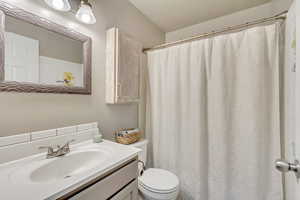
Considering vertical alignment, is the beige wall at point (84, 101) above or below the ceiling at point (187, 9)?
below

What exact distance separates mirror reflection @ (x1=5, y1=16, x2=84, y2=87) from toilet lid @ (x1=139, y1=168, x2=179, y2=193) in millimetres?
1071

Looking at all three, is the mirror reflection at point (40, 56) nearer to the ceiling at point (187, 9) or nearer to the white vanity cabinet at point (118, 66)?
the white vanity cabinet at point (118, 66)

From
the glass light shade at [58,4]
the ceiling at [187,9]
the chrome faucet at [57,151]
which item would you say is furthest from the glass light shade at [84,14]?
the chrome faucet at [57,151]

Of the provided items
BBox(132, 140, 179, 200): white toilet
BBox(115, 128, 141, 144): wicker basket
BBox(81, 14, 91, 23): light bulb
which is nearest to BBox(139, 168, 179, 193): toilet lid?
BBox(132, 140, 179, 200): white toilet

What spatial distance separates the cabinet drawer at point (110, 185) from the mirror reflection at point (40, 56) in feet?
2.55

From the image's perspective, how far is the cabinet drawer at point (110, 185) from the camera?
2.14 ft

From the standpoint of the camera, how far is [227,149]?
1.29m

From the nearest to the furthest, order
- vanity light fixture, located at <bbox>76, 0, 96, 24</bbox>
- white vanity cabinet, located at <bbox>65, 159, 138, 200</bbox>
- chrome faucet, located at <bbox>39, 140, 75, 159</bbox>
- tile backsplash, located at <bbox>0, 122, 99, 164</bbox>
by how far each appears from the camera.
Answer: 1. white vanity cabinet, located at <bbox>65, 159, 138, 200</bbox>
2. tile backsplash, located at <bbox>0, 122, 99, 164</bbox>
3. chrome faucet, located at <bbox>39, 140, 75, 159</bbox>
4. vanity light fixture, located at <bbox>76, 0, 96, 24</bbox>

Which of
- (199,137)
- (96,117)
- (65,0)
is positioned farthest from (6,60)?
(199,137)

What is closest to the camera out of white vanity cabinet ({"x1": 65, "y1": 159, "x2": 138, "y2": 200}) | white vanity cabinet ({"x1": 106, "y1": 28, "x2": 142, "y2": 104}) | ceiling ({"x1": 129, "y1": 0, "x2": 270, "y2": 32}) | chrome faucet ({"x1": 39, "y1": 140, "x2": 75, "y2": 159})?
white vanity cabinet ({"x1": 65, "y1": 159, "x2": 138, "y2": 200})

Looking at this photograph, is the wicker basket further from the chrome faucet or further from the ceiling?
the ceiling

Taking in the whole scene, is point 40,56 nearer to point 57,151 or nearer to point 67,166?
point 57,151

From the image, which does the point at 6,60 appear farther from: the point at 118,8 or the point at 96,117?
the point at 118,8

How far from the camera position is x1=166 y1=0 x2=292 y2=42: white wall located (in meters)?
1.51
